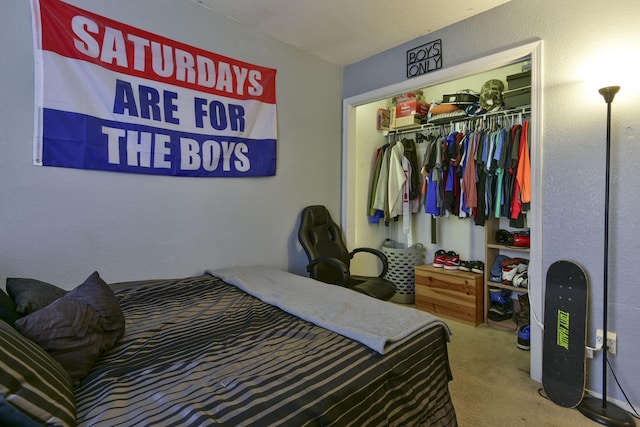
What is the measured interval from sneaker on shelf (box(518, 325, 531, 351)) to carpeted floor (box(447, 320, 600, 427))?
5 cm

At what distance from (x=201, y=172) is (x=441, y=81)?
196cm

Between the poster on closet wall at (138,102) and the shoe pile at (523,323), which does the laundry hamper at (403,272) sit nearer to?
the shoe pile at (523,323)

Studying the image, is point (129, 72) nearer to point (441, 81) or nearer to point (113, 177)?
point (113, 177)

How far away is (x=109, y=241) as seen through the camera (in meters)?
1.90

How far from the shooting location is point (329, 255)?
2.80 m

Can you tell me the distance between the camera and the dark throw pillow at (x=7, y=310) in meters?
1.07

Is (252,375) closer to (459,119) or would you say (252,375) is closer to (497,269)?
(497,269)

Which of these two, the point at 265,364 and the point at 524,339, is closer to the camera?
the point at 265,364

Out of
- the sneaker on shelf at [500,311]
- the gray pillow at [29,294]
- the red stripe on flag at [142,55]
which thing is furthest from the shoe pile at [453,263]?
the gray pillow at [29,294]

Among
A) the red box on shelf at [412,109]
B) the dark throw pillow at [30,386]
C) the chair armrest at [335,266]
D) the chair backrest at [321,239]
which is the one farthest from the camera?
the red box on shelf at [412,109]

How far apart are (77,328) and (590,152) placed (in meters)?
2.59

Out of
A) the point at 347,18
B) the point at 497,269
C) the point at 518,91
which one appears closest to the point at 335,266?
the point at 497,269

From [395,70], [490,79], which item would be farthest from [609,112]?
[490,79]

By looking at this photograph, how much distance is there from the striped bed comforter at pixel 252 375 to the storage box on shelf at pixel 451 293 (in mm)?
1724
